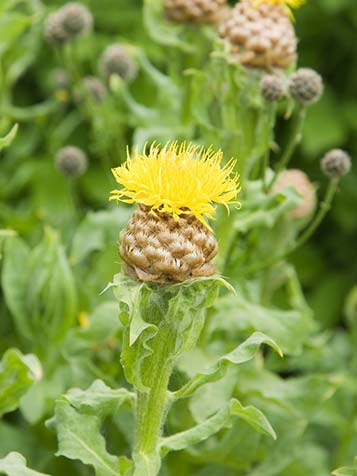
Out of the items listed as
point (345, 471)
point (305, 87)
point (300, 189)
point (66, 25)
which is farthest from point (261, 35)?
point (345, 471)

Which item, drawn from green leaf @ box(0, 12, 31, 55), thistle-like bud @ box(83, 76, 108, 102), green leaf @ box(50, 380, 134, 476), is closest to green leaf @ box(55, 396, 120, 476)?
green leaf @ box(50, 380, 134, 476)

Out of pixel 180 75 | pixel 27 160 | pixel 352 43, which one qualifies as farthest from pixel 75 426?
pixel 352 43

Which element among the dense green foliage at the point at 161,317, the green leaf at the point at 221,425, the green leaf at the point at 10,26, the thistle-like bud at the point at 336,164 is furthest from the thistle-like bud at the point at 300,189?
the green leaf at the point at 221,425

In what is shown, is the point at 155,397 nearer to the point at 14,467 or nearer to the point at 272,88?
the point at 14,467

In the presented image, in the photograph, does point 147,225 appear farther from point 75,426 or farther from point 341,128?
point 341,128

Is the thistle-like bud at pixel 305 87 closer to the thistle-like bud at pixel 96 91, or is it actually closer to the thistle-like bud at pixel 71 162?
the thistle-like bud at pixel 71 162
